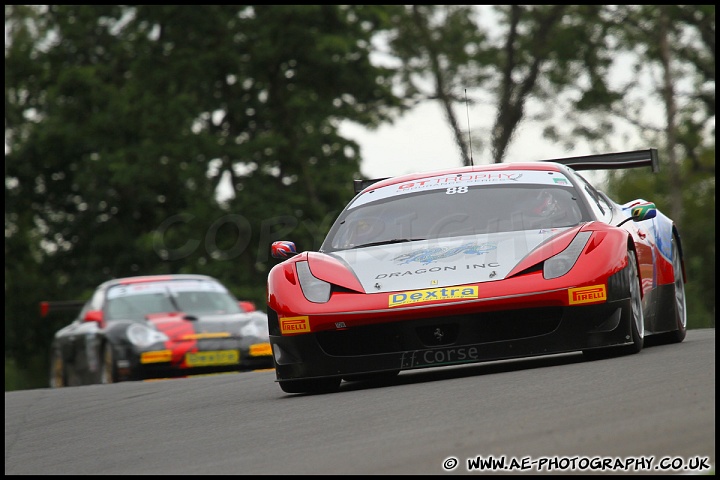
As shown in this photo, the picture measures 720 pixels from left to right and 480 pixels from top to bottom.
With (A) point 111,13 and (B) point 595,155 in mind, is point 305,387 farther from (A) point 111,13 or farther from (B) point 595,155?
(A) point 111,13

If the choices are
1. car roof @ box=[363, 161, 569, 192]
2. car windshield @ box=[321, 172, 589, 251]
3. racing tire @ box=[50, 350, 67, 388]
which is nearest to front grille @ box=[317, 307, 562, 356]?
car windshield @ box=[321, 172, 589, 251]

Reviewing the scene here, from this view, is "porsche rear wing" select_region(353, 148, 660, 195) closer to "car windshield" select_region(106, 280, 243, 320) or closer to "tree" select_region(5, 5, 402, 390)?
"car windshield" select_region(106, 280, 243, 320)

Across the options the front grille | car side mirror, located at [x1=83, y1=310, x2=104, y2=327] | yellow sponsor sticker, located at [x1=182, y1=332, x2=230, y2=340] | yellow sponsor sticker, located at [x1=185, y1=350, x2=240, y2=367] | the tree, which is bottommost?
yellow sponsor sticker, located at [x1=185, y1=350, x2=240, y2=367]

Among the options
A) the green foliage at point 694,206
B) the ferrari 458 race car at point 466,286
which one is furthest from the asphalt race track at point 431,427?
the green foliage at point 694,206

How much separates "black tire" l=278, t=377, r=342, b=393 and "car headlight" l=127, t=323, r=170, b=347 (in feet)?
24.6

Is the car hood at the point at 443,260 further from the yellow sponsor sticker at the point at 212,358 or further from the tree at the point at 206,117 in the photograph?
the tree at the point at 206,117

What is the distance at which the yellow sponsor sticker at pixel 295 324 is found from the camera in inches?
311

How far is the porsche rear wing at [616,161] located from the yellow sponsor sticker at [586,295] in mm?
2739

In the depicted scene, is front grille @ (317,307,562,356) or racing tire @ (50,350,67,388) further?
racing tire @ (50,350,67,388)

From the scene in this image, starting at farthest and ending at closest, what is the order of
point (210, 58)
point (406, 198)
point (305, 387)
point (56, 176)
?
1. point (56, 176)
2. point (210, 58)
3. point (406, 198)
4. point (305, 387)

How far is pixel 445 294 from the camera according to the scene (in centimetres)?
754

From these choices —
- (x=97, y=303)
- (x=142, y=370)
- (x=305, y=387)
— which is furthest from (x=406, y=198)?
(x=97, y=303)

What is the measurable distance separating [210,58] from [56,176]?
290 inches

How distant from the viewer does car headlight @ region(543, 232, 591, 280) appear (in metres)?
7.59
